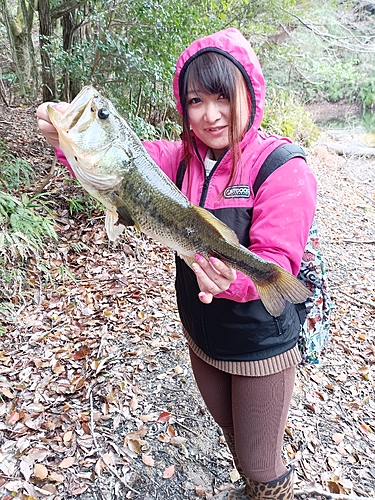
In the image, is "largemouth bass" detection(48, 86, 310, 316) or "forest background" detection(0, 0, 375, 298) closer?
"largemouth bass" detection(48, 86, 310, 316)

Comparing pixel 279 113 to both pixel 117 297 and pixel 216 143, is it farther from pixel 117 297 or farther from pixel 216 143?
pixel 216 143

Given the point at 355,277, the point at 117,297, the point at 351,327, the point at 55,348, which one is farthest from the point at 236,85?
the point at 355,277

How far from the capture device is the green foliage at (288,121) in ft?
38.7

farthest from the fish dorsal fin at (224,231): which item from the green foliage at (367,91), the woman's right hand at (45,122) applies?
the green foliage at (367,91)

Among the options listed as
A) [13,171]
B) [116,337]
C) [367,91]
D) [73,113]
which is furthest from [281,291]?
[367,91]

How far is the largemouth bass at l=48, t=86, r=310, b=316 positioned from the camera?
1.46m

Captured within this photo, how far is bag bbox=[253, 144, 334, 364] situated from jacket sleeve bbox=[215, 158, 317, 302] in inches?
2.0

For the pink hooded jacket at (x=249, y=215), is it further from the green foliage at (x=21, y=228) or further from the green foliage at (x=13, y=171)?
the green foliage at (x=13, y=171)

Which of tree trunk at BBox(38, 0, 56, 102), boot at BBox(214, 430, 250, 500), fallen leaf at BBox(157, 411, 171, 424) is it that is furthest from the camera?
tree trunk at BBox(38, 0, 56, 102)

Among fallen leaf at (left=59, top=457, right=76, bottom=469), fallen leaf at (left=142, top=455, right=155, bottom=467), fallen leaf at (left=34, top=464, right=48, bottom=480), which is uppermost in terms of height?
fallen leaf at (left=34, top=464, right=48, bottom=480)

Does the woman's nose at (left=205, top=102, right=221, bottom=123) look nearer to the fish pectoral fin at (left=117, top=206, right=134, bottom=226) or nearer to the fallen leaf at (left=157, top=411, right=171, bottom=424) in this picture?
the fish pectoral fin at (left=117, top=206, right=134, bottom=226)

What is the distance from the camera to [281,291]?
153 centimetres

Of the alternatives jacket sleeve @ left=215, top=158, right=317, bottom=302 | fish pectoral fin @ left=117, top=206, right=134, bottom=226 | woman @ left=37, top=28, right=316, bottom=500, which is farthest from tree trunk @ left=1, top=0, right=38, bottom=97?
jacket sleeve @ left=215, top=158, right=317, bottom=302

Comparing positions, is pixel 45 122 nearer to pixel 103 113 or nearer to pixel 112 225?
pixel 103 113
